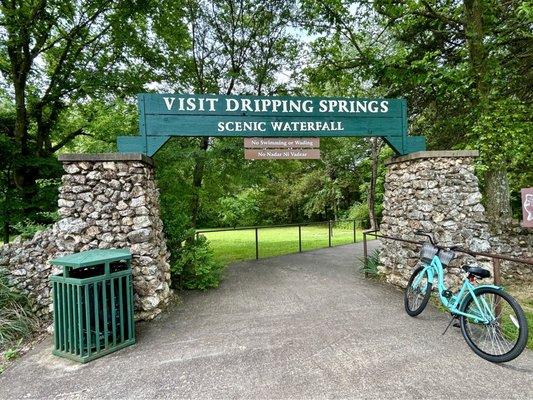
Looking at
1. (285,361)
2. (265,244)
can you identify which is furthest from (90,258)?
(265,244)

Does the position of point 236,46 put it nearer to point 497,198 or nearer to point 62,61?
point 62,61

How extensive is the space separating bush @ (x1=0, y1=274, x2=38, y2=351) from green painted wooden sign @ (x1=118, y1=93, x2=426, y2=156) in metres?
2.43

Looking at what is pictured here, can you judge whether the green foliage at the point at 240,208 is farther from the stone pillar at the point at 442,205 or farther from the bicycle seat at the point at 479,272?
the bicycle seat at the point at 479,272

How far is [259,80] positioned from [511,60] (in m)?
6.07

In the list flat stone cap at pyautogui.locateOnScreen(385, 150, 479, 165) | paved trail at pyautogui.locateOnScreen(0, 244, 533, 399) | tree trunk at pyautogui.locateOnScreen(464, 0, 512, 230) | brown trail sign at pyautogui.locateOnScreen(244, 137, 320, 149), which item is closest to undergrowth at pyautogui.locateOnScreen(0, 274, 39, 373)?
paved trail at pyautogui.locateOnScreen(0, 244, 533, 399)

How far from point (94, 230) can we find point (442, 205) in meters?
5.31

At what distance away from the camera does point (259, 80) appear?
940cm

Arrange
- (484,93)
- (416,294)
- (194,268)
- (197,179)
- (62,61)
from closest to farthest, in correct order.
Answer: (416,294) → (194,268) → (484,93) → (197,179) → (62,61)

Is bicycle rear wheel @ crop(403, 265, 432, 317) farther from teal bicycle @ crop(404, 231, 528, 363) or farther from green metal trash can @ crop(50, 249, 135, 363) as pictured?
green metal trash can @ crop(50, 249, 135, 363)

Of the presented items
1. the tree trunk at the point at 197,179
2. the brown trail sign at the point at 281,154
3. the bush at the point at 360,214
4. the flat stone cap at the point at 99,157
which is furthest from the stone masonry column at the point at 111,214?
the bush at the point at 360,214

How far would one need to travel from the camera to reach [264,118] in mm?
5242

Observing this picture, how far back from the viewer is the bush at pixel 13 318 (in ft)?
13.1

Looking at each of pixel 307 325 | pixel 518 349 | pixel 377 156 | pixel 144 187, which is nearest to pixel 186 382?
pixel 307 325

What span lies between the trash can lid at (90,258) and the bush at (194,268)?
177 centimetres
